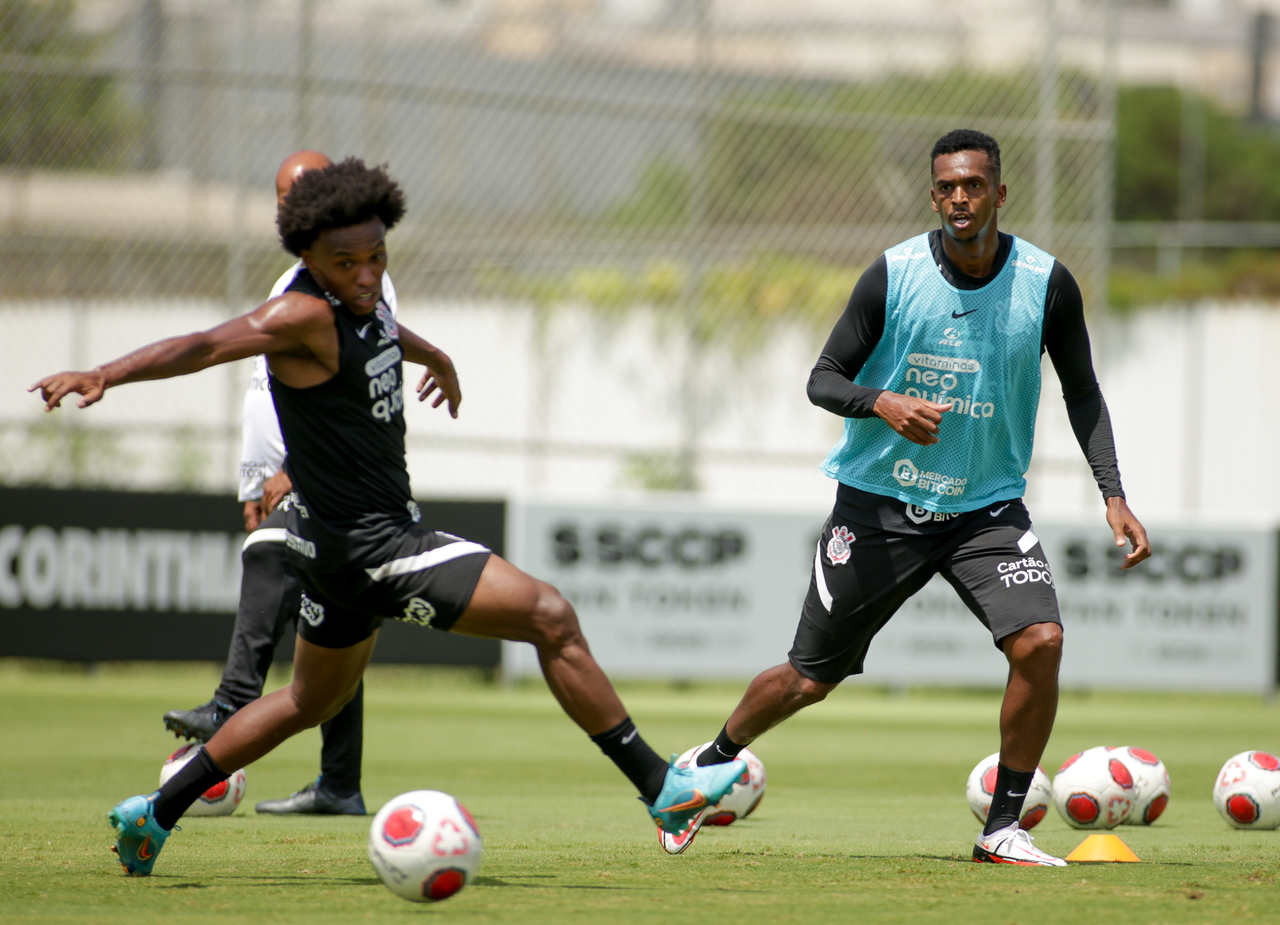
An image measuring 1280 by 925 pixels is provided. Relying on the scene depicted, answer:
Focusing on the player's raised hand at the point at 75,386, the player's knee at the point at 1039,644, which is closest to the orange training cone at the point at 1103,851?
the player's knee at the point at 1039,644

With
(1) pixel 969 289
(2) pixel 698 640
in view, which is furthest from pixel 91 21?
(1) pixel 969 289

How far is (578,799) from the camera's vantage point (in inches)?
338

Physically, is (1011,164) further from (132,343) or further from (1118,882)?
(1118,882)

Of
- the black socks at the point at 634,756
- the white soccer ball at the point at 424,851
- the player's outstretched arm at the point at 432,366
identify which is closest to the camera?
the white soccer ball at the point at 424,851

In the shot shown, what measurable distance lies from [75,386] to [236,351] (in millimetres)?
497

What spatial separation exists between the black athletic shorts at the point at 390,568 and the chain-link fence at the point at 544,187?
10.9 m

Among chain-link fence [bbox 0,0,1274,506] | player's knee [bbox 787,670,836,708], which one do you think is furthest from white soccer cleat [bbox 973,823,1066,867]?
chain-link fence [bbox 0,0,1274,506]

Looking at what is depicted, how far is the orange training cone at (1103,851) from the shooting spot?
240 inches

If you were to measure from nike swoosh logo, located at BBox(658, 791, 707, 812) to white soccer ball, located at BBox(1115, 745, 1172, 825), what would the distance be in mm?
2643

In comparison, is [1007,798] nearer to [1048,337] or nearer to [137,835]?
[1048,337]

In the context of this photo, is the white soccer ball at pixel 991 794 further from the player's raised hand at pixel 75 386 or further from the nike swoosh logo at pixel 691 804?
the player's raised hand at pixel 75 386

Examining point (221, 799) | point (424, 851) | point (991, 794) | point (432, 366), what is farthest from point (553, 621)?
point (221, 799)

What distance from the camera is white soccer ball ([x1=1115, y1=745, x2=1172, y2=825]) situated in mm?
7355

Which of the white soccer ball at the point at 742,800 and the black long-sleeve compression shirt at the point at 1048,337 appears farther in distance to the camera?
the white soccer ball at the point at 742,800
